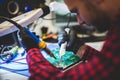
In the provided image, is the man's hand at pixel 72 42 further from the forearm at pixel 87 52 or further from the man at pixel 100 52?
the man at pixel 100 52

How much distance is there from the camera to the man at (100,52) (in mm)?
628

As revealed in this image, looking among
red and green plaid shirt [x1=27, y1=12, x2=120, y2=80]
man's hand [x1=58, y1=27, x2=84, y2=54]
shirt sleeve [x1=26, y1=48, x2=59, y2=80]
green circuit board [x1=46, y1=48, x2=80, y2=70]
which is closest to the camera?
red and green plaid shirt [x1=27, y1=12, x2=120, y2=80]

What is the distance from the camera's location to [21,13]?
4.49ft

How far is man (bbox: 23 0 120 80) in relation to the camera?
63cm

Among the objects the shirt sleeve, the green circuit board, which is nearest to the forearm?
the green circuit board

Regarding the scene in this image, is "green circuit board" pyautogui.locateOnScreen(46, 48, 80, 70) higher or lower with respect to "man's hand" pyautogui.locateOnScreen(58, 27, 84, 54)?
lower

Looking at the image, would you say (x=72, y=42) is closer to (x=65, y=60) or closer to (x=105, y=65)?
(x=65, y=60)

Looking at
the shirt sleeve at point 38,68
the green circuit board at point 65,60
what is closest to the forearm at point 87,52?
the green circuit board at point 65,60

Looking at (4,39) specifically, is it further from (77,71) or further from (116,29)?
(116,29)

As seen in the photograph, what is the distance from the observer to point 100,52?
669 mm

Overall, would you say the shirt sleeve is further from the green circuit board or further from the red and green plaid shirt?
the green circuit board

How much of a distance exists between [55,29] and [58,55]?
93cm

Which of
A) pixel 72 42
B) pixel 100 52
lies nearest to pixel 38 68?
pixel 100 52

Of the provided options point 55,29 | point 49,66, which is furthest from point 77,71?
point 55,29
